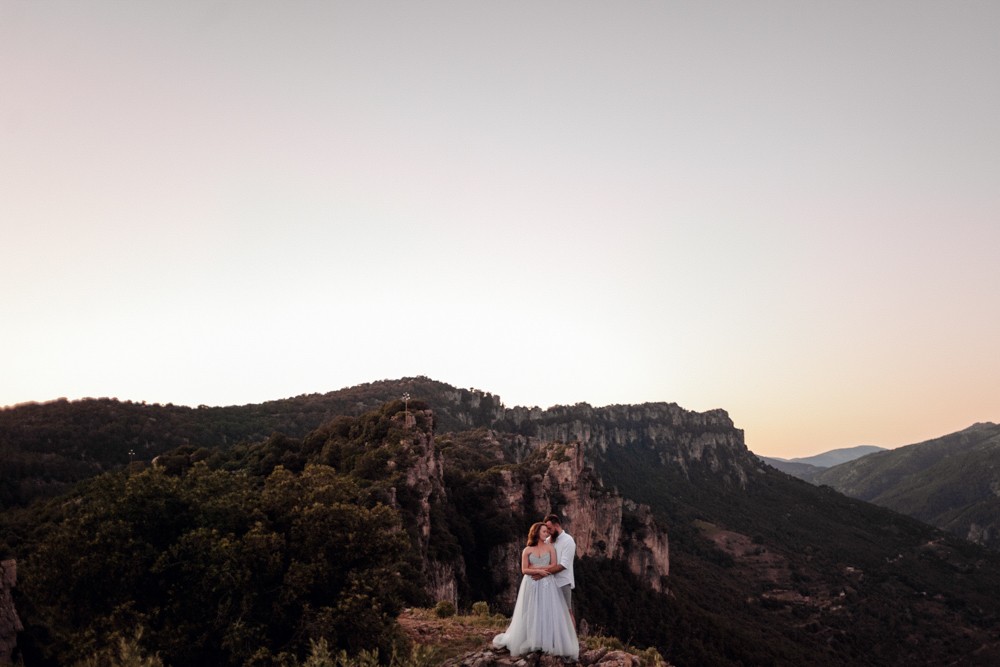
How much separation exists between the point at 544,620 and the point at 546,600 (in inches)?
19.7

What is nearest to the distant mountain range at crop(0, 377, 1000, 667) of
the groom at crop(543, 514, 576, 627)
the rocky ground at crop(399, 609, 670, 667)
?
the rocky ground at crop(399, 609, 670, 667)

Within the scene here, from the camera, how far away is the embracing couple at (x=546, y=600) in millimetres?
13438

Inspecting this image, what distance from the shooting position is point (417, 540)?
40.8 meters

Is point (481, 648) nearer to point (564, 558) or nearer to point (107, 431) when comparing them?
point (564, 558)

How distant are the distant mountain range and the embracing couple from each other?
4172mm

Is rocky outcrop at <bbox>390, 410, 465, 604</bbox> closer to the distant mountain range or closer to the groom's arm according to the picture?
the distant mountain range

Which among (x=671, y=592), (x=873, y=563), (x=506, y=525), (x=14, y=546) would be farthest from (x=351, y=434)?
(x=873, y=563)

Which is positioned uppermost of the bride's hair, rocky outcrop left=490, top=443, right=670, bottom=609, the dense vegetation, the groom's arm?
the dense vegetation

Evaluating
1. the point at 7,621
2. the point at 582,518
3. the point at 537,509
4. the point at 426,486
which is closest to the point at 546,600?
the point at 7,621

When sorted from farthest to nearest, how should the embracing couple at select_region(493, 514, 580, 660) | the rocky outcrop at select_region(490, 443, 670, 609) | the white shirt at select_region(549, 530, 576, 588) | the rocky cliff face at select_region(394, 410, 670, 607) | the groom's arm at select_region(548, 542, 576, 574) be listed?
the rocky outcrop at select_region(490, 443, 670, 609)
the rocky cliff face at select_region(394, 410, 670, 607)
the white shirt at select_region(549, 530, 576, 588)
the embracing couple at select_region(493, 514, 580, 660)
the groom's arm at select_region(548, 542, 576, 574)

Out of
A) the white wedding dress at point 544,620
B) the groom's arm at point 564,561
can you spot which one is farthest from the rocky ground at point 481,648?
the groom's arm at point 564,561

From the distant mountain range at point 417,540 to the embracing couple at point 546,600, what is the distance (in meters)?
4.17

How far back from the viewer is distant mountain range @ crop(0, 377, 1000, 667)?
1489cm

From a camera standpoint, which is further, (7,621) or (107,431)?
(107,431)
